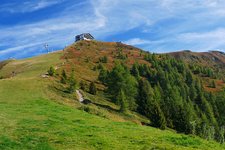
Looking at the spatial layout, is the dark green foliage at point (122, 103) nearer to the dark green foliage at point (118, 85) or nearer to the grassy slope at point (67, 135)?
the dark green foliage at point (118, 85)

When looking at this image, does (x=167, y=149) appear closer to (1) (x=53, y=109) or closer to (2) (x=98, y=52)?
(1) (x=53, y=109)

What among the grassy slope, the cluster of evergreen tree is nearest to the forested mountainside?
the cluster of evergreen tree

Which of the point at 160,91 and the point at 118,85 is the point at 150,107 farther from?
the point at 160,91

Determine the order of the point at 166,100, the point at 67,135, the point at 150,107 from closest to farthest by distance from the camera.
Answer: the point at 67,135 → the point at 150,107 → the point at 166,100

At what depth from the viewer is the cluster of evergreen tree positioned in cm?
8506

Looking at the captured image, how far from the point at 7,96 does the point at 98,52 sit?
415ft

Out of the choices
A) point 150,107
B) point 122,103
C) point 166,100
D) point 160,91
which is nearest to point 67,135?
point 122,103

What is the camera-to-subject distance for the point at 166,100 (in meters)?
109

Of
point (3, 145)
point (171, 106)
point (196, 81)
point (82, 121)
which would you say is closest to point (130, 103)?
point (171, 106)

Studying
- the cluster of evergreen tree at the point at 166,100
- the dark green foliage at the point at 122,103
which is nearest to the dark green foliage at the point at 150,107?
the cluster of evergreen tree at the point at 166,100

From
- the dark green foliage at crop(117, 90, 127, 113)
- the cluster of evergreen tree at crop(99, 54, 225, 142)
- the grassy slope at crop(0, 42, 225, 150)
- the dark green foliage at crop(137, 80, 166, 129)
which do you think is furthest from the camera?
the cluster of evergreen tree at crop(99, 54, 225, 142)

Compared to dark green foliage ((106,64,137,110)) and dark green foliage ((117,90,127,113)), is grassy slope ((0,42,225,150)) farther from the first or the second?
dark green foliage ((106,64,137,110))

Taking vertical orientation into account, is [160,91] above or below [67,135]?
below

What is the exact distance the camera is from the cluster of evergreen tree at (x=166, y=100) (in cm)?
8506
